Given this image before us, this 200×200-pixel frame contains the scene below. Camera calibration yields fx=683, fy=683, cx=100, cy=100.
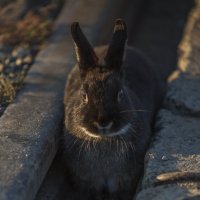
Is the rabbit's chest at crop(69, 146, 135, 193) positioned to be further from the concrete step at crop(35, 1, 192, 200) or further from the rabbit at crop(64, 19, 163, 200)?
the concrete step at crop(35, 1, 192, 200)

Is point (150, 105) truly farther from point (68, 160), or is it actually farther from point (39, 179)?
point (39, 179)

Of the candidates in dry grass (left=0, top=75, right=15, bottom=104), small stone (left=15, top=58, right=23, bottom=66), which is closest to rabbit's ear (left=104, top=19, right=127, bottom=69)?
dry grass (left=0, top=75, right=15, bottom=104)

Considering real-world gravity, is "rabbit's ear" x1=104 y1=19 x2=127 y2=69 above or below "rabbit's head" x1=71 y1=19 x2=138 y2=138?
above


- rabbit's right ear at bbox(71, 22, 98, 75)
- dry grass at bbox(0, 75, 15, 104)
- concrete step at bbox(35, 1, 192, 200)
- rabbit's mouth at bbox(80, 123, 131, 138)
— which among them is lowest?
concrete step at bbox(35, 1, 192, 200)

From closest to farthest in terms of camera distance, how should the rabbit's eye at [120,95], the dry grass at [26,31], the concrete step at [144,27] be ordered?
the rabbit's eye at [120,95] → the dry grass at [26,31] → the concrete step at [144,27]

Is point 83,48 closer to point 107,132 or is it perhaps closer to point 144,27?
point 107,132

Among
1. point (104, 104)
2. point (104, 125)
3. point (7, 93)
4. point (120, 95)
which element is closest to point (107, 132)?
point (104, 125)

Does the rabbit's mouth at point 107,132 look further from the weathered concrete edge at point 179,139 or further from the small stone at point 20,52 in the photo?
the small stone at point 20,52

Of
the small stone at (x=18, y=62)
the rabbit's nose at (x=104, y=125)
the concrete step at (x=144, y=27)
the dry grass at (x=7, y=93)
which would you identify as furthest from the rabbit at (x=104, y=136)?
the concrete step at (x=144, y=27)

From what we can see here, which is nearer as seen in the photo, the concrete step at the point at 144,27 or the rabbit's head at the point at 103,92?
the rabbit's head at the point at 103,92
